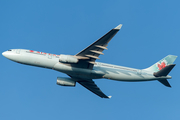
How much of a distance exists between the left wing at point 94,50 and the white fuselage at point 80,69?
179 centimetres

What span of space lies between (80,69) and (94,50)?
532 cm

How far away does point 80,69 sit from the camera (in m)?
44.4

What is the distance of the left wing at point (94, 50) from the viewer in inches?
1510

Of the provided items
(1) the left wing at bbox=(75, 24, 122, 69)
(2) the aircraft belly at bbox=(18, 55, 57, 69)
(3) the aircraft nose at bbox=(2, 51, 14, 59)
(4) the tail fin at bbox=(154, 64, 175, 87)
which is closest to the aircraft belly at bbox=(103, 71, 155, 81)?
(4) the tail fin at bbox=(154, 64, 175, 87)

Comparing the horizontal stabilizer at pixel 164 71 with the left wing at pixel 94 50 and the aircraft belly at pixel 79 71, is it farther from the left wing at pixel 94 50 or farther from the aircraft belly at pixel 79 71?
the left wing at pixel 94 50

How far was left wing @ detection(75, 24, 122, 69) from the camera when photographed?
38.3 metres

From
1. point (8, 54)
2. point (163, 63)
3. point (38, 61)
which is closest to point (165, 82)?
point (163, 63)

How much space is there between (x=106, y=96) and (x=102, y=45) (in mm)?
17924

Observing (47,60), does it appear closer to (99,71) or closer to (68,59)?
(68,59)

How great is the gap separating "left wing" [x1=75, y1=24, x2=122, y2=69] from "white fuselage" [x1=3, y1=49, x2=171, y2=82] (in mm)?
1792

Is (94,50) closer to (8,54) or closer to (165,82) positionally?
(165,82)

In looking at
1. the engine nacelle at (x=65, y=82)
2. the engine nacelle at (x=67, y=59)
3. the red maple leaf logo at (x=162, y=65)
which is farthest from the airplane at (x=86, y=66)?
the red maple leaf logo at (x=162, y=65)

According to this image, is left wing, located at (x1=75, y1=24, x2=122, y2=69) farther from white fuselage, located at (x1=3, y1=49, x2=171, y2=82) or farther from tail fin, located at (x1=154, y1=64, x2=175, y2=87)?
tail fin, located at (x1=154, y1=64, x2=175, y2=87)

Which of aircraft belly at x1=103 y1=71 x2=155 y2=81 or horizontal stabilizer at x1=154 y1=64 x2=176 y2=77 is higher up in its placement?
horizontal stabilizer at x1=154 y1=64 x2=176 y2=77
